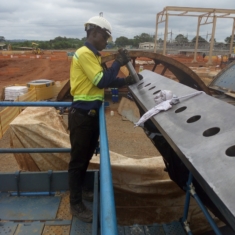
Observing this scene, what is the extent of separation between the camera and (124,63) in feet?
9.14

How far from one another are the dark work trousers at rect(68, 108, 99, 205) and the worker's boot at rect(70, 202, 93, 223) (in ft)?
0.15

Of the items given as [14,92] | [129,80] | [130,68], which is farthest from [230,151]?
[14,92]

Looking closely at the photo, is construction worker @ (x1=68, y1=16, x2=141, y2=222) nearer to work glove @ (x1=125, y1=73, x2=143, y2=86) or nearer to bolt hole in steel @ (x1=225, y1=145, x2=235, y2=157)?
work glove @ (x1=125, y1=73, x2=143, y2=86)

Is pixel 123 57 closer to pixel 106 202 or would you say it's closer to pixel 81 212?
pixel 81 212

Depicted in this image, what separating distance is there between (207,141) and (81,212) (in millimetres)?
1769

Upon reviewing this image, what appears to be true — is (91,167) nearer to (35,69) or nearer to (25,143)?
(25,143)

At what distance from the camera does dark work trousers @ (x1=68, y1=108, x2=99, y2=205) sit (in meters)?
2.64

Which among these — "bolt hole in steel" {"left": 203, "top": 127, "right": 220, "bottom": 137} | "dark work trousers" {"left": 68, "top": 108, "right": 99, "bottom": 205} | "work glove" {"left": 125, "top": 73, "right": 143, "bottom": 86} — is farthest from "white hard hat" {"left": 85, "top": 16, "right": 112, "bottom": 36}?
"bolt hole in steel" {"left": 203, "top": 127, "right": 220, "bottom": 137}

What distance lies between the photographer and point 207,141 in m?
1.36

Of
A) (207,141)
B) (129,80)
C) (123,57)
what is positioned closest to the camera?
(207,141)

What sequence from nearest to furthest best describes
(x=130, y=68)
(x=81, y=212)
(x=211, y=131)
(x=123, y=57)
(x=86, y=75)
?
(x=211, y=131) < (x=86, y=75) < (x=81, y=212) < (x=123, y=57) < (x=130, y=68)

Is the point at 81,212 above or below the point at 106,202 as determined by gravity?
below

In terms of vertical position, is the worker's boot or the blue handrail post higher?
the blue handrail post

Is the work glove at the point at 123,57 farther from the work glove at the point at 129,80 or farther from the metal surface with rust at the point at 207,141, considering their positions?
the metal surface with rust at the point at 207,141
